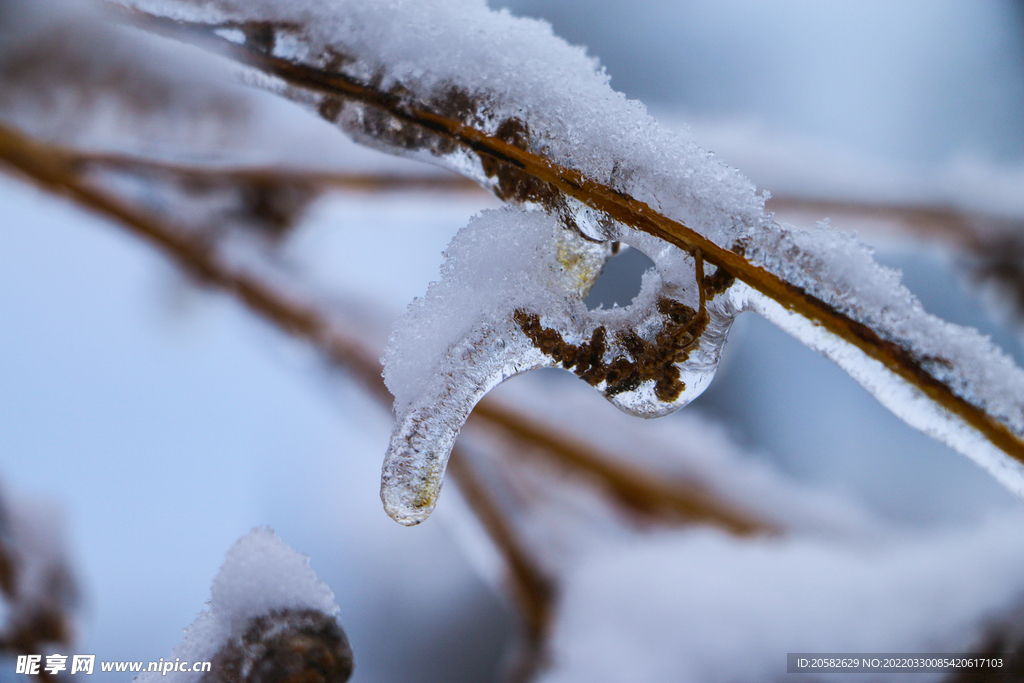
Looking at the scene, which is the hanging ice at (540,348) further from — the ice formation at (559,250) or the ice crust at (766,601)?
the ice crust at (766,601)

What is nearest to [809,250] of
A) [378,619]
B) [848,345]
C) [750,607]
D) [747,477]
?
[848,345]

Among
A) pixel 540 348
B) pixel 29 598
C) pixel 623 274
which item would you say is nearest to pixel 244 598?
pixel 540 348

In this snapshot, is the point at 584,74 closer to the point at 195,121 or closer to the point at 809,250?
the point at 809,250

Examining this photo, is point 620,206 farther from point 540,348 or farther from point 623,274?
point 623,274

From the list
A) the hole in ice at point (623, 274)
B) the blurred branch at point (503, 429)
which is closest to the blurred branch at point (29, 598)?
the blurred branch at point (503, 429)

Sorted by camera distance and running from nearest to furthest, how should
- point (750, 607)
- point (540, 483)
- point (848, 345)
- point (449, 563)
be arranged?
point (848, 345)
point (750, 607)
point (540, 483)
point (449, 563)
